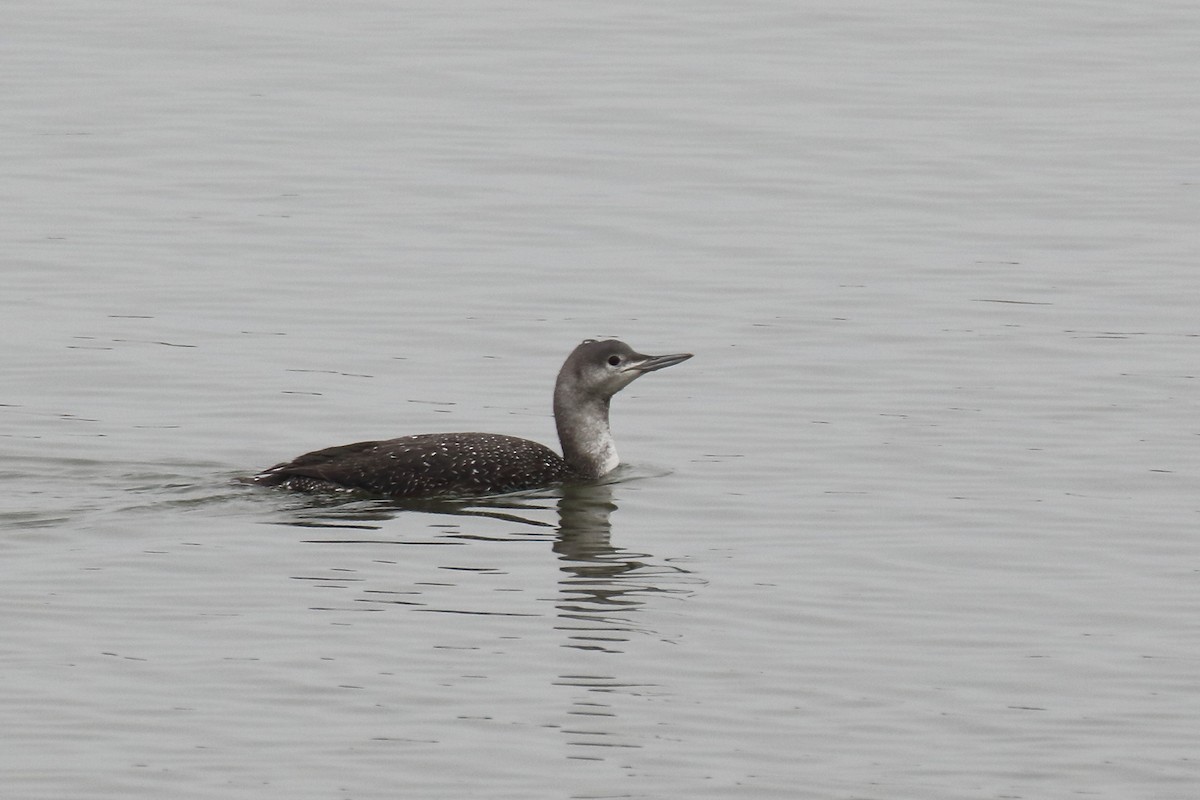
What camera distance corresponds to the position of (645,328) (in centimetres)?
1645

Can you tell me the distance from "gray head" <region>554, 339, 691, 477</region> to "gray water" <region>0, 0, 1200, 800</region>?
311mm

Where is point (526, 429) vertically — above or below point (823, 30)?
below

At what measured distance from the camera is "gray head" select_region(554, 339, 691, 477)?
1337cm

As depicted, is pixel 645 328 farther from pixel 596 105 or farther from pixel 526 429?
pixel 596 105

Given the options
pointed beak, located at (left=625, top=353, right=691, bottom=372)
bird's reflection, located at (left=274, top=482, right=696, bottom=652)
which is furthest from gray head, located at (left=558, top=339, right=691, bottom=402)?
bird's reflection, located at (left=274, top=482, right=696, bottom=652)

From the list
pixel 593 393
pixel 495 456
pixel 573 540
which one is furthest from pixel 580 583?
pixel 593 393

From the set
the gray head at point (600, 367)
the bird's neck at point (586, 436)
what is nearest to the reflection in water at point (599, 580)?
the bird's neck at point (586, 436)

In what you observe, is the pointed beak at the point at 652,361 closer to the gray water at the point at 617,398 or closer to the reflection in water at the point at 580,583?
the gray water at the point at 617,398

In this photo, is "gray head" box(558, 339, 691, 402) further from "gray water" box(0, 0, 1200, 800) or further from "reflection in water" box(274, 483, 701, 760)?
"reflection in water" box(274, 483, 701, 760)

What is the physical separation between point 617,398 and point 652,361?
2.13m

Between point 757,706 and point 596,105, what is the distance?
15.7 m

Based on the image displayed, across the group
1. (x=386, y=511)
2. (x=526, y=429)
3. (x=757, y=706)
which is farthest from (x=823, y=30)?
(x=757, y=706)

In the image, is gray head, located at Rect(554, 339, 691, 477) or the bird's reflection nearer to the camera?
the bird's reflection

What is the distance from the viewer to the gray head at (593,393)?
43.9ft
